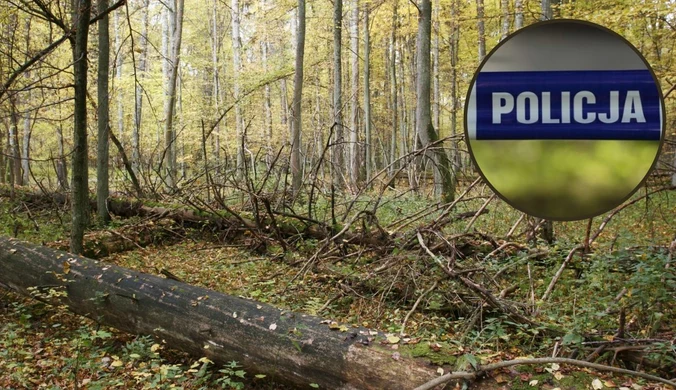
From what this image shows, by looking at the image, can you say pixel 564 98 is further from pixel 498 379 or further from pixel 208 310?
pixel 208 310

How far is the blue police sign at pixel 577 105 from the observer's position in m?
1.22

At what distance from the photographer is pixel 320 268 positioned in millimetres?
5566

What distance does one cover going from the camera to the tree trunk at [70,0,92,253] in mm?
5276

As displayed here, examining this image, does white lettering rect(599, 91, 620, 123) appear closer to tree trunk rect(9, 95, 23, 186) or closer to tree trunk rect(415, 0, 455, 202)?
tree trunk rect(9, 95, 23, 186)

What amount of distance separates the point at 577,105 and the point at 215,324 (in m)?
3.21

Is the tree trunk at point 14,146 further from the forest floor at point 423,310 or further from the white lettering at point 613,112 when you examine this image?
the white lettering at point 613,112

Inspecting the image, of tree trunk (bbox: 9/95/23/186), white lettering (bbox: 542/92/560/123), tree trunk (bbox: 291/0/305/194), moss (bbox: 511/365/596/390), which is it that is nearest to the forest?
moss (bbox: 511/365/596/390)

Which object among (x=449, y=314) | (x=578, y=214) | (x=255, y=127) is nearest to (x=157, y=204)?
(x=449, y=314)

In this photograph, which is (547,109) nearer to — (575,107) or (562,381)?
(575,107)

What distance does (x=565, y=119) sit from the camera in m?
1.25

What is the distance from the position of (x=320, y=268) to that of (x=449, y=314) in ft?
5.59

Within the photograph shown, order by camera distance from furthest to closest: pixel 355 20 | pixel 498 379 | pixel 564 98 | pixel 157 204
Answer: pixel 355 20
pixel 157 204
pixel 498 379
pixel 564 98

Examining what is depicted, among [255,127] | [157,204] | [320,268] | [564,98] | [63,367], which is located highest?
[255,127]

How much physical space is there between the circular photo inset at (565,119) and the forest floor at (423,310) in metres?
1.67
